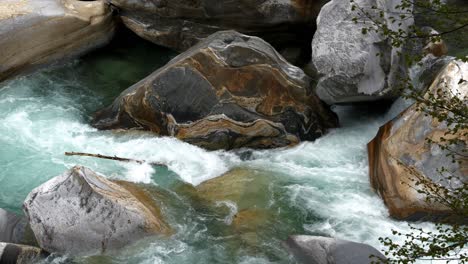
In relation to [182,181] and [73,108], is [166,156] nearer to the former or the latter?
[182,181]

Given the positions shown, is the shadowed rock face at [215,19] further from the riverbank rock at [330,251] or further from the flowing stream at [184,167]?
the riverbank rock at [330,251]

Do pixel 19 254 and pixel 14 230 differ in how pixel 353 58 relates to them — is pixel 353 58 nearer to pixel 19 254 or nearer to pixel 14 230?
pixel 14 230

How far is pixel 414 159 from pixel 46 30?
28.4ft

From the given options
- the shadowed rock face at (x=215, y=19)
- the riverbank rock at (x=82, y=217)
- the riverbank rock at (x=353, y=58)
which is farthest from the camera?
the shadowed rock face at (x=215, y=19)

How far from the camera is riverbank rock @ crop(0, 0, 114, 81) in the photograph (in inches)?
556

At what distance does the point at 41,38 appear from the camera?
14492 millimetres

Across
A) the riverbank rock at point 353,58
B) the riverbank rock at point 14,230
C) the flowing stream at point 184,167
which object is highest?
the riverbank rock at point 353,58

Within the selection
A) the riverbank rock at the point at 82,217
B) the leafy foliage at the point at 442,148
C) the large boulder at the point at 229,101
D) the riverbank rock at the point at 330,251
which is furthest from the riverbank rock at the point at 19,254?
the leafy foliage at the point at 442,148

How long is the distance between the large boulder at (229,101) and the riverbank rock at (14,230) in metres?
3.53

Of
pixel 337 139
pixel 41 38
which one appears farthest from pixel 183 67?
pixel 41 38

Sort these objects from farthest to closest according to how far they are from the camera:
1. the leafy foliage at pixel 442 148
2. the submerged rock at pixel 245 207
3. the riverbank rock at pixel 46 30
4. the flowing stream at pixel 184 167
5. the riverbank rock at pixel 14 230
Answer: the riverbank rock at pixel 46 30 < the submerged rock at pixel 245 207 < the flowing stream at pixel 184 167 < the riverbank rock at pixel 14 230 < the leafy foliage at pixel 442 148

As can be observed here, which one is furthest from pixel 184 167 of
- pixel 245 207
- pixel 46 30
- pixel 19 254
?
pixel 46 30

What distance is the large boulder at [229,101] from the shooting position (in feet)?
39.2

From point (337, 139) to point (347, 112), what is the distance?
98 centimetres
